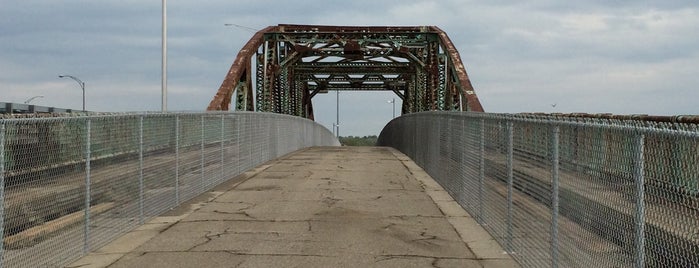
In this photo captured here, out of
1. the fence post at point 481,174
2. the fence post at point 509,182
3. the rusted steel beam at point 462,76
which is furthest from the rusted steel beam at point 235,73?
the fence post at point 509,182

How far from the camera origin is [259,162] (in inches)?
758

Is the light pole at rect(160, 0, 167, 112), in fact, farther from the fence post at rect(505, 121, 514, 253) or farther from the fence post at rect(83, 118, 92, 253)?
the fence post at rect(505, 121, 514, 253)

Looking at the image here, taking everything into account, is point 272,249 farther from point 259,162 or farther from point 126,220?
point 259,162

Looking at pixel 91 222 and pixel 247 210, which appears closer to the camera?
pixel 91 222

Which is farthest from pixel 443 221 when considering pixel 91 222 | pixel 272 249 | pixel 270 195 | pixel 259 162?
pixel 259 162

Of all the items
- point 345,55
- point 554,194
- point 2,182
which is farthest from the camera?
point 345,55

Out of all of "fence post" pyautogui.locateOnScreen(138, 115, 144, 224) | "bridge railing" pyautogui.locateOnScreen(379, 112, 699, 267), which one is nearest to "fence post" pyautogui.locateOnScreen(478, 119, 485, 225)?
"bridge railing" pyautogui.locateOnScreen(379, 112, 699, 267)

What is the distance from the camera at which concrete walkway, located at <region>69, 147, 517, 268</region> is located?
696 cm

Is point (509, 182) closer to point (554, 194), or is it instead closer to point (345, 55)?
point (554, 194)

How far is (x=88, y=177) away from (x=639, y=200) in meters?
5.42

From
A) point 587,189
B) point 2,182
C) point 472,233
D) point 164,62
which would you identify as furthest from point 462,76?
point 2,182

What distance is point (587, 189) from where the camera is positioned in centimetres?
513

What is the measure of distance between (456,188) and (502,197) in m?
3.52

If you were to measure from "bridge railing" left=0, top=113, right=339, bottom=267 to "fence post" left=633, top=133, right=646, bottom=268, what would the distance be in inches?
185
